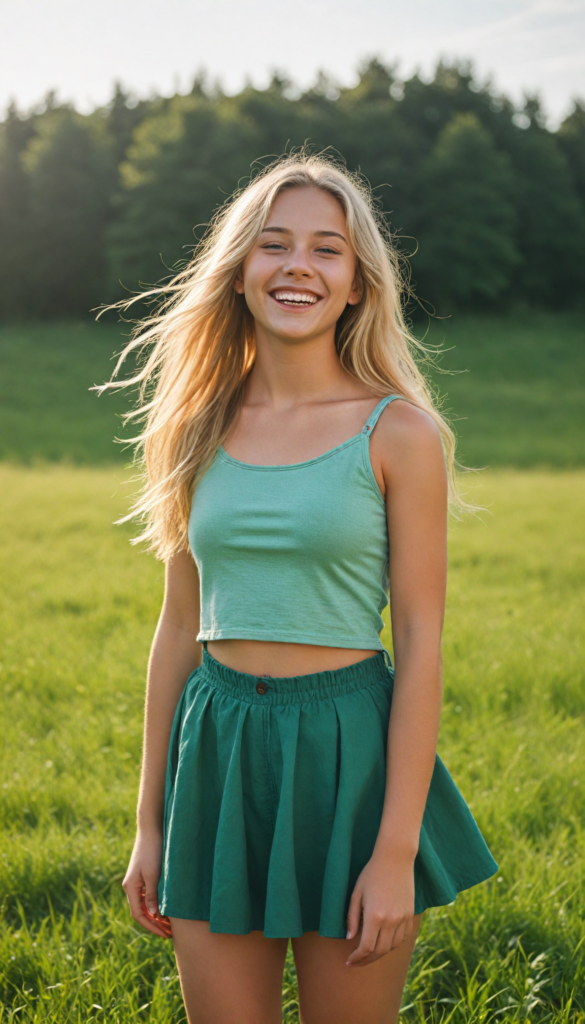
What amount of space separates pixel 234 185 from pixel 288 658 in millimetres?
40240

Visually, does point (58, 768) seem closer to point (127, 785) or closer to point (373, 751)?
point (127, 785)

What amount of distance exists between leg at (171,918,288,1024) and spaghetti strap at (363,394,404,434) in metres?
1.12

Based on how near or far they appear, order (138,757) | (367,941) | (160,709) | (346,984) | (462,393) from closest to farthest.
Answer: (367,941) → (346,984) → (160,709) → (138,757) → (462,393)

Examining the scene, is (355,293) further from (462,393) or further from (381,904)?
(462,393)

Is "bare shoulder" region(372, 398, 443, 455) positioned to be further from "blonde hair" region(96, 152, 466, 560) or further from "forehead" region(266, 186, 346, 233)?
"forehead" region(266, 186, 346, 233)

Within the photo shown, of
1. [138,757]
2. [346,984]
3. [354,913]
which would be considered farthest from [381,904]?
[138,757]

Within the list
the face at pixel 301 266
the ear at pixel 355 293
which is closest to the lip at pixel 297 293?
the face at pixel 301 266

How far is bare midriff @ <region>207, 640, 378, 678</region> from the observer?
176 centimetres

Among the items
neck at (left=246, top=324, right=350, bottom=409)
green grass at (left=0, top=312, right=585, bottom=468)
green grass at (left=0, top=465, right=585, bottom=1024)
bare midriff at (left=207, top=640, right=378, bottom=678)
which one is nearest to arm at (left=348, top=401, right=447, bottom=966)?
bare midriff at (left=207, top=640, right=378, bottom=678)

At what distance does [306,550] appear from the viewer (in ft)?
5.64

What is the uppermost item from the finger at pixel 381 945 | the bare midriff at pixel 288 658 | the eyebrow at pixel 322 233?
the eyebrow at pixel 322 233

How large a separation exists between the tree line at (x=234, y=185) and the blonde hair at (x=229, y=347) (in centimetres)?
3702

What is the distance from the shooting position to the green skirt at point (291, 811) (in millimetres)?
1672

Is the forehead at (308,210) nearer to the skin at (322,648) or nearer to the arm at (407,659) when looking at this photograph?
the skin at (322,648)
